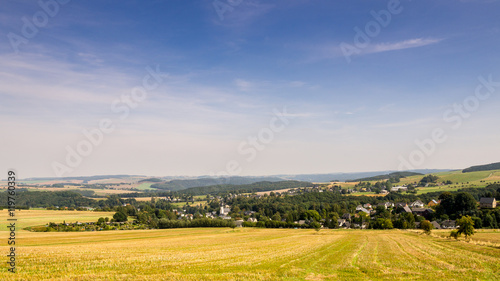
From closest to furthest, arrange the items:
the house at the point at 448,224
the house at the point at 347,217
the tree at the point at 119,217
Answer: the house at the point at 448,224 < the tree at the point at 119,217 < the house at the point at 347,217

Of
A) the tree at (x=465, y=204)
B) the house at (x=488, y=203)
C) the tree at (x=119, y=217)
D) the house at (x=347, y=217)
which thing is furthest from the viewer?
the house at (x=347, y=217)

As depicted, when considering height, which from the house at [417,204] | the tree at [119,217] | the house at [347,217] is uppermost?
the tree at [119,217]

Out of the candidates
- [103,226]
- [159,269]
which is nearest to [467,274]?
[159,269]

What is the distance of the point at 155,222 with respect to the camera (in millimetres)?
112750

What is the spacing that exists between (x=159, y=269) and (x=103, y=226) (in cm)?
9355

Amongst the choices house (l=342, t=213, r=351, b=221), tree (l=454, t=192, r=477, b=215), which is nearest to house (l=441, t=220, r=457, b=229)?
tree (l=454, t=192, r=477, b=215)

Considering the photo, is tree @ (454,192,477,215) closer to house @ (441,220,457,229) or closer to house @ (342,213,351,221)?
house @ (441,220,457,229)

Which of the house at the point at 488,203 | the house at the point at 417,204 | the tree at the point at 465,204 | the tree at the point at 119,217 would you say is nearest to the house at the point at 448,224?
the tree at the point at 465,204

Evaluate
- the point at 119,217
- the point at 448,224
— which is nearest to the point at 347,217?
the point at 448,224

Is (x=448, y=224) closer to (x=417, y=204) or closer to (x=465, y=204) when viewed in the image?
(x=465, y=204)

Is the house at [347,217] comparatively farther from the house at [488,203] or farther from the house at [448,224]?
the house at [488,203]

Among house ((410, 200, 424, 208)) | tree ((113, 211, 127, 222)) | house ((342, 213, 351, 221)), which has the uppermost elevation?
tree ((113, 211, 127, 222))

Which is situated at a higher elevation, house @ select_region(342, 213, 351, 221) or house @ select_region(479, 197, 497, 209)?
house @ select_region(479, 197, 497, 209)

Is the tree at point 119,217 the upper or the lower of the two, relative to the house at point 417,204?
upper
